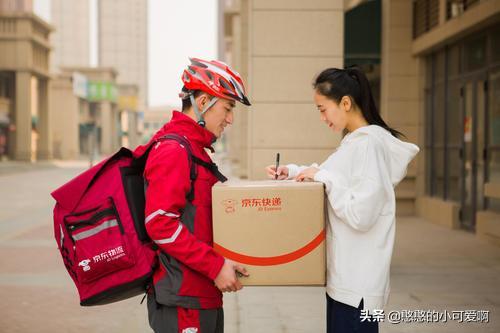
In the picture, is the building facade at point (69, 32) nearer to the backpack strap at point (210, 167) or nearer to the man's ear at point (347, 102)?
the backpack strap at point (210, 167)

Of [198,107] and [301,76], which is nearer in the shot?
[198,107]

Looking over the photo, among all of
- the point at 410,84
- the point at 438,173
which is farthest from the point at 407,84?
the point at 438,173

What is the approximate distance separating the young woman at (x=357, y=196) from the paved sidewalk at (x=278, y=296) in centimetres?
303

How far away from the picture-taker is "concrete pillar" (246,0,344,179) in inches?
308

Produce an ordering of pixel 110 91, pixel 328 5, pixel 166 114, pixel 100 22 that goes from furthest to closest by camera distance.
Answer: pixel 100 22, pixel 166 114, pixel 110 91, pixel 328 5

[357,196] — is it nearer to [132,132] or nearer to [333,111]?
[333,111]

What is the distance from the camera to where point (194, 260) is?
2338 millimetres

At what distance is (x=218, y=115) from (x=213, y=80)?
0.50ft

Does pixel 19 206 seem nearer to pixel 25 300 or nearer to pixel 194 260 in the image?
pixel 25 300

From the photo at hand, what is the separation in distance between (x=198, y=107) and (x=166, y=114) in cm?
17713

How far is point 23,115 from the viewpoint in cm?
4862

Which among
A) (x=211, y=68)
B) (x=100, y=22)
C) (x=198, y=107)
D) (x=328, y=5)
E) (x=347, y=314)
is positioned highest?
(x=100, y=22)

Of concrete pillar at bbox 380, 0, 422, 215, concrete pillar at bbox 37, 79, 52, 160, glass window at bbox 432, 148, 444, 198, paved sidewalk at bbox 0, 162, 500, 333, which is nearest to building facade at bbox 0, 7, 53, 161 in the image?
concrete pillar at bbox 37, 79, 52, 160

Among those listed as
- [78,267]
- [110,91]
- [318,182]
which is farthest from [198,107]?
[110,91]
